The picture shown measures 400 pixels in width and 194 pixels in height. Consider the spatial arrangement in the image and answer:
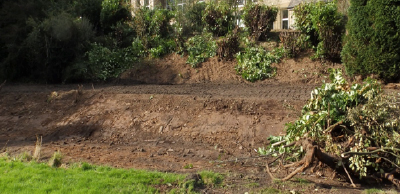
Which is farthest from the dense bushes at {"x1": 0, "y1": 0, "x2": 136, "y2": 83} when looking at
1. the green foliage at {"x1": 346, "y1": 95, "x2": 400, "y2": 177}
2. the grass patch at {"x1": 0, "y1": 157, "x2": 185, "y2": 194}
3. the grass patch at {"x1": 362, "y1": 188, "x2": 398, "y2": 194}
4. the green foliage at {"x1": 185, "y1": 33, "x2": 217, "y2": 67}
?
the grass patch at {"x1": 362, "y1": 188, "x2": 398, "y2": 194}

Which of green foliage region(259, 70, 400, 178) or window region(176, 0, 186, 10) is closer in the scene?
green foliage region(259, 70, 400, 178)

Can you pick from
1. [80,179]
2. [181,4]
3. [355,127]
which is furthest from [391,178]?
[181,4]

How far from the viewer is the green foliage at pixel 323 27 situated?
1284 cm

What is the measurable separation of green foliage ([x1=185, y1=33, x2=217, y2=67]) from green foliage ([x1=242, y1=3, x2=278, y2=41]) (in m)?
1.37

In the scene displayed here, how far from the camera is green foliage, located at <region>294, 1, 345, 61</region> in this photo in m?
12.8

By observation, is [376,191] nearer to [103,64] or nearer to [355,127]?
[355,127]

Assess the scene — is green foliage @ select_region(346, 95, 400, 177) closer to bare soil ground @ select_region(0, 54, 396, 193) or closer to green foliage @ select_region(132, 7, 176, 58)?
bare soil ground @ select_region(0, 54, 396, 193)

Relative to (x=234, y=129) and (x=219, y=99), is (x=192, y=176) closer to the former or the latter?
(x=234, y=129)

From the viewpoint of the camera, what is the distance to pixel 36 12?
54.2ft

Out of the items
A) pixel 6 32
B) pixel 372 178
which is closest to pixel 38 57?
pixel 6 32

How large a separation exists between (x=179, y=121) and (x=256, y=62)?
15.3ft

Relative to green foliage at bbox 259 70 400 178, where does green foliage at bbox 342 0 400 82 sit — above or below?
above

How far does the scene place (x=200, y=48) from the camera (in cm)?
1477

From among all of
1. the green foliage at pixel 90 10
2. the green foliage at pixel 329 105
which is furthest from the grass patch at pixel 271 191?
the green foliage at pixel 90 10
